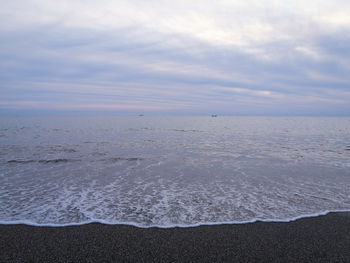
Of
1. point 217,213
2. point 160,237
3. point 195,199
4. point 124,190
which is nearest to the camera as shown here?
point 160,237

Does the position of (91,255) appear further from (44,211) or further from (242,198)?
(242,198)

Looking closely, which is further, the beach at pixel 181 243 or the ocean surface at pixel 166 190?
the ocean surface at pixel 166 190

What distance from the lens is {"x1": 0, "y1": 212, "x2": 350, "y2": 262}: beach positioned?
15.5ft

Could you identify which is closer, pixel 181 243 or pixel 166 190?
pixel 181 243

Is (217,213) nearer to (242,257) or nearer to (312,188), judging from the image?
(242,257)

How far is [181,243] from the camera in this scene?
5.27m

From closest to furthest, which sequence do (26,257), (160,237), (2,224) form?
(26,257)
(160,237)
(2,224)

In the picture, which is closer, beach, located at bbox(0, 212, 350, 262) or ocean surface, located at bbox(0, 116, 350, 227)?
beach, located at bbox(0, 212, 350, 262)

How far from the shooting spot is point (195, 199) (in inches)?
337

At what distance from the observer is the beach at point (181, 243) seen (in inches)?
186

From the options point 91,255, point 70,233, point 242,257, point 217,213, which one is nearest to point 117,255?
point 91,255

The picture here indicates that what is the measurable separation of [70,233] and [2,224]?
2181mm

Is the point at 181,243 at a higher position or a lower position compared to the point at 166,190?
higher

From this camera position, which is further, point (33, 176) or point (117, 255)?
point (33, 176)
